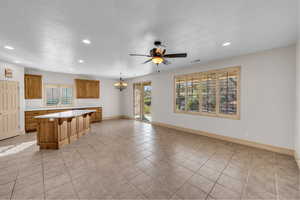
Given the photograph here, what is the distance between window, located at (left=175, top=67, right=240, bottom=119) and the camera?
3.84 m

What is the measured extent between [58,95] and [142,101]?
14.7 feet

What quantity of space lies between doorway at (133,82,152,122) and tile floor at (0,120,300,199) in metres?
3.79

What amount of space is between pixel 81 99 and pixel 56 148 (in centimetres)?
404

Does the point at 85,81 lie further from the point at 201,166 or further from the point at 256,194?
the point at 256,194

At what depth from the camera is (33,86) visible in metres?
5.30

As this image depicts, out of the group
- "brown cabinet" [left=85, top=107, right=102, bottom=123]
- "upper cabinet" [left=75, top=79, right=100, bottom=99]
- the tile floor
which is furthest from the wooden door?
"brown cabinet" [left=85, top=107, right=102, bottom=123]

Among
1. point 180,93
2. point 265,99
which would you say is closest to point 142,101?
point 180,93

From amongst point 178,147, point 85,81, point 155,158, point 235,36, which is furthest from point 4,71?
point 235,36

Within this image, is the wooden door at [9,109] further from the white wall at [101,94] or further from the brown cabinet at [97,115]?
the brown cabinet at [97,115]

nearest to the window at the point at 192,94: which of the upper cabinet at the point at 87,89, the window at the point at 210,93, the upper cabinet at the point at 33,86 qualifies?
the window at the point at 210,93

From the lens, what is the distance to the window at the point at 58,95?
19.7ft

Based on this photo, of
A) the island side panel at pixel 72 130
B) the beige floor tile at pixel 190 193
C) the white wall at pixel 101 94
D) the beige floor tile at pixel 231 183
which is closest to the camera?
the beige floor tile at pixel 190 193

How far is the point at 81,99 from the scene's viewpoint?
691 centimetres

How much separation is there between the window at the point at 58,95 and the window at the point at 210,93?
5779mm
